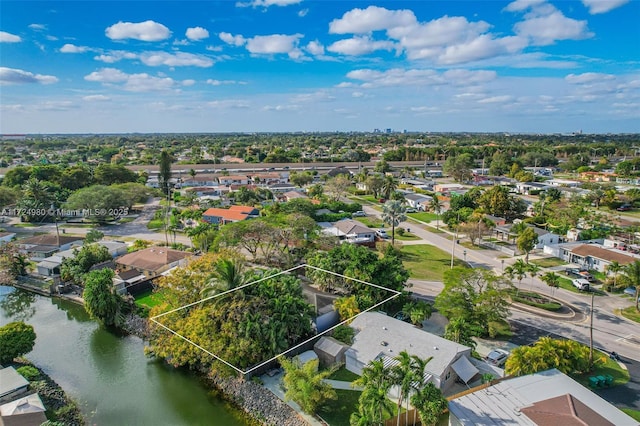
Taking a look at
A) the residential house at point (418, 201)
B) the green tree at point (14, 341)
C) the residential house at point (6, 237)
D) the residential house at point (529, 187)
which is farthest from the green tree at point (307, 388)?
the residential house at point (529, 187)

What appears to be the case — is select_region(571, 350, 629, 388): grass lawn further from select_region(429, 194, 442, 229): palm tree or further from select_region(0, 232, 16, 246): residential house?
select_region(0, 232, 16, 246): residential house

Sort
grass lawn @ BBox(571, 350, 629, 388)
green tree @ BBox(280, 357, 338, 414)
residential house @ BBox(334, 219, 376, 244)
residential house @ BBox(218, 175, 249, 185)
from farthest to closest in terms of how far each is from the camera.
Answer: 1. residential house @ BBox(218, 175, 249, 185)
2. residential house @ BBox(334, 219, 376, 244)
3. grass lawn @ BBox(571, 350, 629, 388)
4. green tree @ BBox(280, 357, 338, 414)

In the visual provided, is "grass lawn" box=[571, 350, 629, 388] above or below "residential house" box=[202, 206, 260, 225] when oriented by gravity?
below

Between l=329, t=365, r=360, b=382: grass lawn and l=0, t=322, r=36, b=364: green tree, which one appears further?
l=0, t=322, r=36, b=364: green tree

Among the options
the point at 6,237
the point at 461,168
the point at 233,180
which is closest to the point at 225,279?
the point at 6,237

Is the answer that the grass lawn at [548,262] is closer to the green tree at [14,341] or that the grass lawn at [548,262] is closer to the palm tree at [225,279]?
the palm tree at [225,279]

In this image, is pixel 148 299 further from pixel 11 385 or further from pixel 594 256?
pixel 594 256

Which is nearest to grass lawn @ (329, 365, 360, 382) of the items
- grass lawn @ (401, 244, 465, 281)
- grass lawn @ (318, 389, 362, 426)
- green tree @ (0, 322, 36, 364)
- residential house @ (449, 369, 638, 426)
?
grass lawn @ (318, 389, 362, 426)
